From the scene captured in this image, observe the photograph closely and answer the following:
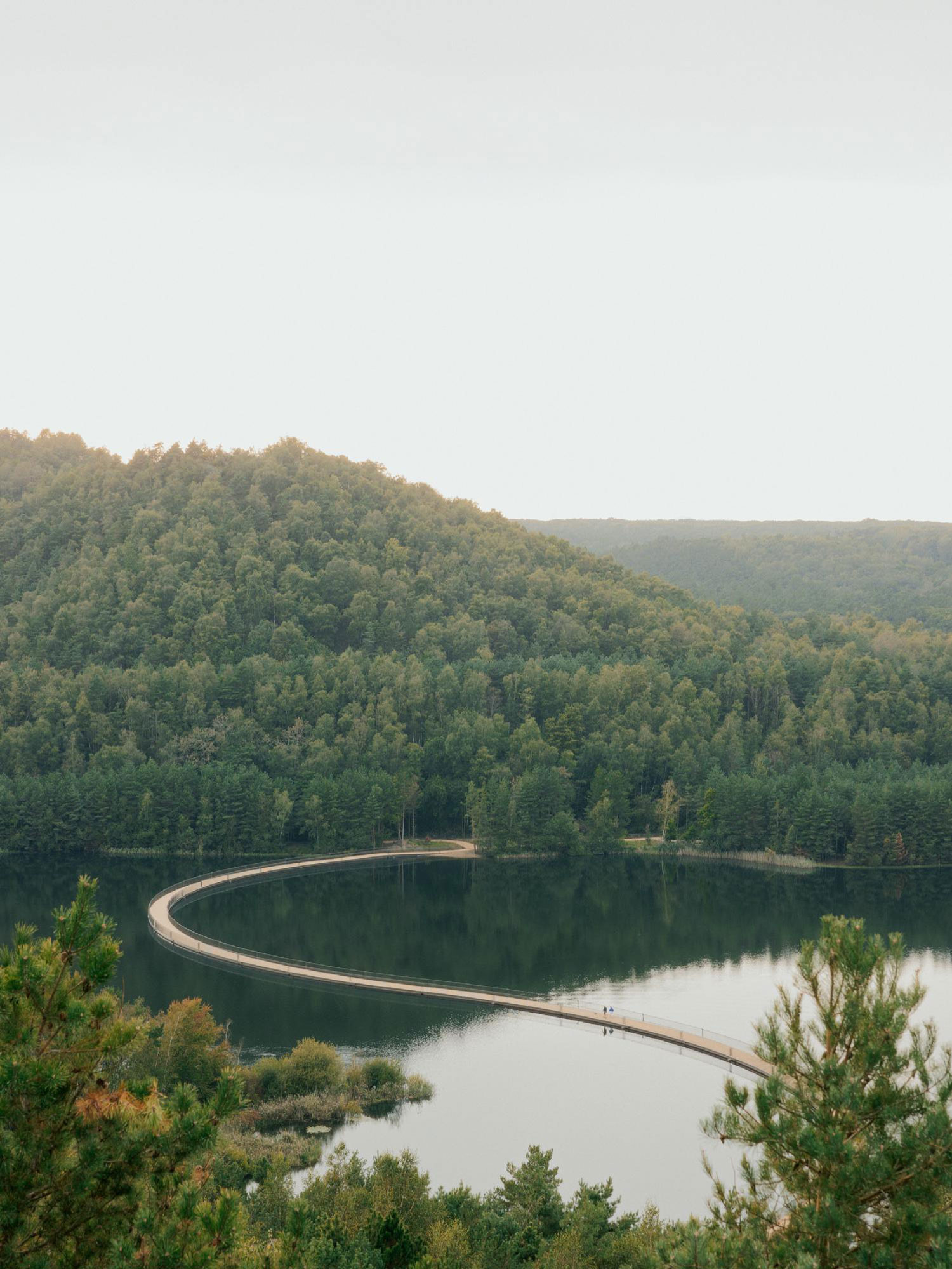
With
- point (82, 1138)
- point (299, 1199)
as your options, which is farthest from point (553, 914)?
point (82, 1138)

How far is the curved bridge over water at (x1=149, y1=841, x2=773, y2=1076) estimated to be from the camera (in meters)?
43.9

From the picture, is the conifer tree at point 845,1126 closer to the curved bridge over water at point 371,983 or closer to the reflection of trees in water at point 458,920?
the curved bridge over water at point 371,983

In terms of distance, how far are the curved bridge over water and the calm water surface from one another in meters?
0.73

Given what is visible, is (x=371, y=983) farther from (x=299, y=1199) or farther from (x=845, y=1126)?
(x=845, y=1126)

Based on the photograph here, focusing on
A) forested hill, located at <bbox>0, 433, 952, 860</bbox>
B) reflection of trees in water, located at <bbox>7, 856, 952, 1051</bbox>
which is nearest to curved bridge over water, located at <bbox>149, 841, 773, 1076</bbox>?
reflection of trees in water, located at <bbox>7, 856, 952, 1051</bbox>

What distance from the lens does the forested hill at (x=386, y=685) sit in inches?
3177

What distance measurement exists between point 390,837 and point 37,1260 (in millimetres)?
72848

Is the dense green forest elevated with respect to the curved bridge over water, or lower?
elevated

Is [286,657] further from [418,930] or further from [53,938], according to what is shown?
[53,938]

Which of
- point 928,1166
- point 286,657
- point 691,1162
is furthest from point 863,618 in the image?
point 928,1166

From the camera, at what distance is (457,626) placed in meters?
106

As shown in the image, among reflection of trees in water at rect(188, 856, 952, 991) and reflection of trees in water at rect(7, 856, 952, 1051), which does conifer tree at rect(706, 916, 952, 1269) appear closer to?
reflection of trees in water at rect(7, 856, 952, 1051)

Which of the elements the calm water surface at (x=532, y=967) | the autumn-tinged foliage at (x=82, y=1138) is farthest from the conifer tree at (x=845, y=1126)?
the calm water surface at (x=532, y=967)

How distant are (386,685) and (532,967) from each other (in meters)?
41.3
